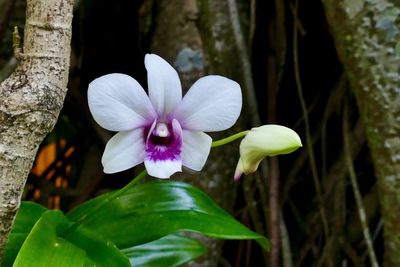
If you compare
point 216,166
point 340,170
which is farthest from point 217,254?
point 340,170

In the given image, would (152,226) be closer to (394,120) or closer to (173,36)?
(394,120)

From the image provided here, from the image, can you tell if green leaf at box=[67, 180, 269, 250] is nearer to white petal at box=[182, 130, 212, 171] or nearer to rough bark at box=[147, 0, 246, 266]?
white petal at box=[182, 130, 212, 171]

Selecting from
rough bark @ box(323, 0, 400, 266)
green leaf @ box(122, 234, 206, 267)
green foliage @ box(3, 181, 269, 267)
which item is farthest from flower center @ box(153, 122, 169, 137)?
rough bark @ box(323, 0, 400, 266)

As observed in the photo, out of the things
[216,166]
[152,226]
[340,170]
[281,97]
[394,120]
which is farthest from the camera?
[281,97]

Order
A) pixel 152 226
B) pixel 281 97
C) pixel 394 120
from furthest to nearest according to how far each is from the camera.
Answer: pixel 281 97 < pixel 394 120 < pixel 152 226

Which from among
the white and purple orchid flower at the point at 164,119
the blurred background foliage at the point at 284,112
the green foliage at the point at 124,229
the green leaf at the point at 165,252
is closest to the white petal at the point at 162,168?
the white and purple orchid flower at the point at 164,119

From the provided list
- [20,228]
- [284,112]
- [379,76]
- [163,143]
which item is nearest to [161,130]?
[163,143]

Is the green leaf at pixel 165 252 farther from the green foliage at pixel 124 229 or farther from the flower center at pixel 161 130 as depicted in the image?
the flower center at pixel 161 130
